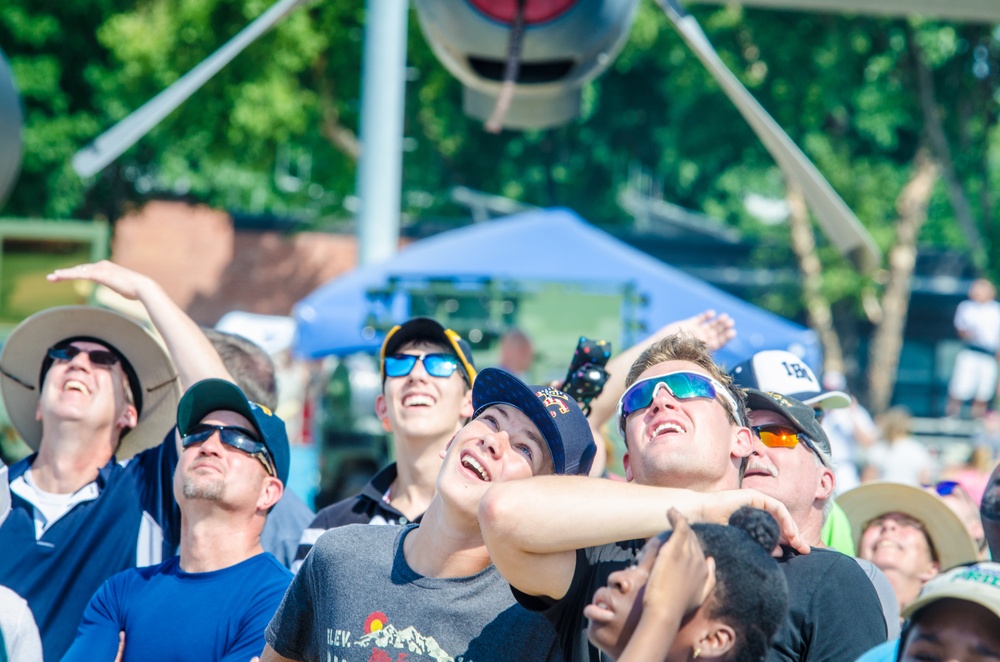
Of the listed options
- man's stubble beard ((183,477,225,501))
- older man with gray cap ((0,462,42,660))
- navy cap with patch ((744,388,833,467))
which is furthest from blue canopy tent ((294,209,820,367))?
older man with gray cap ((0,462,42,660))

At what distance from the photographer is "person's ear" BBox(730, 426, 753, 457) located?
261 centimetres

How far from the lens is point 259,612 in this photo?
2.96 meters

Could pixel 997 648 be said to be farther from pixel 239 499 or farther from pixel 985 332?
pixel 985 332

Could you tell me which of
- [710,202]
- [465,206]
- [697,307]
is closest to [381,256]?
[697,307]

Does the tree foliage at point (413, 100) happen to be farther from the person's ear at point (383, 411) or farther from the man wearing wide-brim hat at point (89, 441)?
the person's ear at point (383, 411)

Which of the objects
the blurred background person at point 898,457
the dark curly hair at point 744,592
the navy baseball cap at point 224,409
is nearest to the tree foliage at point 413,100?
the blurred background person at point 898,457

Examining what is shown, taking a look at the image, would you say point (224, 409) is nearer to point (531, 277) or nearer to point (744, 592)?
point (744, 592)

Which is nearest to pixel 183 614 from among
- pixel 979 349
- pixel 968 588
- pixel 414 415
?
pixel 414 415

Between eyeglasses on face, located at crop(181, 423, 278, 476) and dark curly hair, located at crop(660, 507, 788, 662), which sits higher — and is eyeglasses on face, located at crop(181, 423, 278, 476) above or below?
above

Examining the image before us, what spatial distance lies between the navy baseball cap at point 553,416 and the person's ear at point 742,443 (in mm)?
326

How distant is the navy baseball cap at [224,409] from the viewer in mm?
3141

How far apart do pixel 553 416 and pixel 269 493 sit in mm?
1112

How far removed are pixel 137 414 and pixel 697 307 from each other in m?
5.28

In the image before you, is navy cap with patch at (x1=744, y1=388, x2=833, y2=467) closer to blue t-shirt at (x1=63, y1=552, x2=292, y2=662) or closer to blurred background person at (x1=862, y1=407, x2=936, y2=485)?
blue t-shirt at (x1=63, y1=552, x2=292, y2=662)
